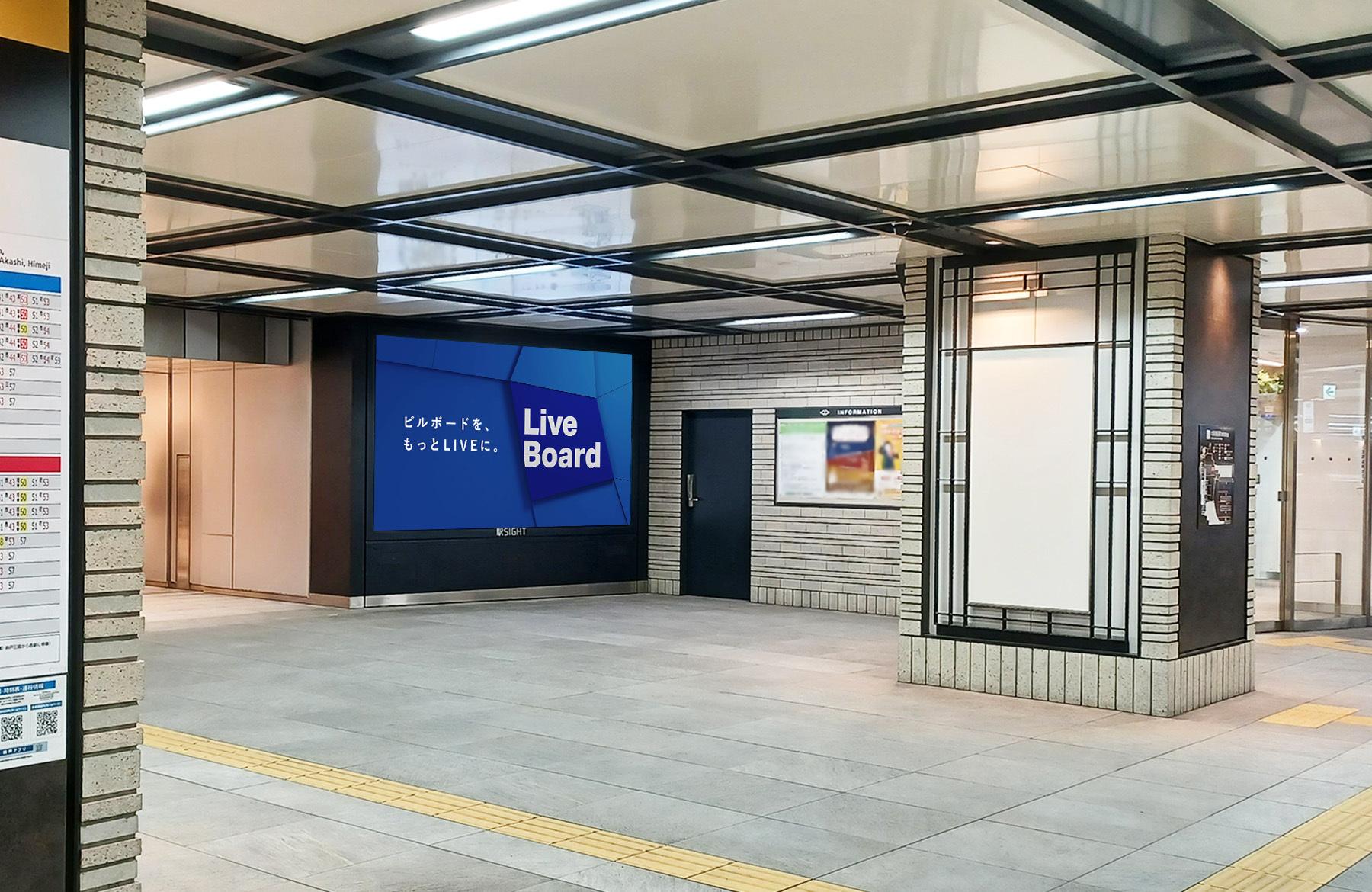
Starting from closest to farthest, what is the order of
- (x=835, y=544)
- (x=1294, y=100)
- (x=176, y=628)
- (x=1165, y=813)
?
1. (x=1294, y=100)
2. (x=1165, y=813)
3. (x=176, y=628)
4. (x=835, y=544)

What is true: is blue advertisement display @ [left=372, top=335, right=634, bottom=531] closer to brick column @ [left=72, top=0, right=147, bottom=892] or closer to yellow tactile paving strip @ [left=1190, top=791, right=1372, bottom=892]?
yellow tactile paving strip @ [left=1190, top=791, right=1372, bottom=892]

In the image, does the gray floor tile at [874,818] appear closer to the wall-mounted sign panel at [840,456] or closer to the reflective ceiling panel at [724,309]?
the reflective ceiling panel at [724,309]

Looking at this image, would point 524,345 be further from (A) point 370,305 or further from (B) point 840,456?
(B) point 840,456

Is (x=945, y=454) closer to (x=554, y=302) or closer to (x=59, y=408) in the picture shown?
(x=554, y=302)

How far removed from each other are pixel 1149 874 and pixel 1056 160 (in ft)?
11.2

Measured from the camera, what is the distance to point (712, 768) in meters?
7.01

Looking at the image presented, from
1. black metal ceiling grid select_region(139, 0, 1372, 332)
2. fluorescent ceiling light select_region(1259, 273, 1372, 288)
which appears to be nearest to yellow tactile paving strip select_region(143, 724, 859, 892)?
black metal ceiling grid select_region(139, 0, 1372, 332)

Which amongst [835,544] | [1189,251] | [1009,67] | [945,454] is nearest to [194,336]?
[835,544]

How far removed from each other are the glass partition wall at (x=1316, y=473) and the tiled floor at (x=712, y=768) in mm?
2276

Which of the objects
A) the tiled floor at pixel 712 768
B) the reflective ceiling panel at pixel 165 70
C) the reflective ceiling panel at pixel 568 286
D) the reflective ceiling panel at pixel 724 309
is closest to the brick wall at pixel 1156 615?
the tiled floor at pixel 712 768

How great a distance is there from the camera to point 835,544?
1526cm

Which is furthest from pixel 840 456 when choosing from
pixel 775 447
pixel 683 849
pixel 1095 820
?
pixel 683 849

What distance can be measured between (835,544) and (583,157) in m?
9.29

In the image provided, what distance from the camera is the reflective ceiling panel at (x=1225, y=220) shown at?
7500mm
